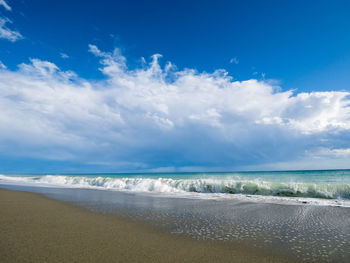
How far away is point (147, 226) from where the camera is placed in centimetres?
614

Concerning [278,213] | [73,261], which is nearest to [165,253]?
[73,261]

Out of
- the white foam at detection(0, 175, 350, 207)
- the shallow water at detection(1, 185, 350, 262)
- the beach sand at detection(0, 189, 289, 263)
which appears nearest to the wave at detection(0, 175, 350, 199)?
the white foam at detection(0, 175, 350, 207)

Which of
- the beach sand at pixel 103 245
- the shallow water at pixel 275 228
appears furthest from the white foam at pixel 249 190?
the beach sand at pixel 103 245

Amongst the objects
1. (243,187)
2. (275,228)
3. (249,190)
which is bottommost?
(275,228)

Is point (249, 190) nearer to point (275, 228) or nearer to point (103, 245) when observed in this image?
point (275, 228)

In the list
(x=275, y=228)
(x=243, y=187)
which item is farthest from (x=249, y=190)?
(x=275, y=228)

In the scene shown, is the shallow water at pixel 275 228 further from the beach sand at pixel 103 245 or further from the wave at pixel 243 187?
the wave at pixel 243 187

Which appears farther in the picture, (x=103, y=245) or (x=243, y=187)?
(x=243, y=187)

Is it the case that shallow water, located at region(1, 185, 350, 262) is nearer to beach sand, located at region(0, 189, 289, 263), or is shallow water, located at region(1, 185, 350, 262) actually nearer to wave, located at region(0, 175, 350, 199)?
beach sand, located at region(0, 189, 289, 263)

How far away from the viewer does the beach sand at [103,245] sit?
373 centimetres

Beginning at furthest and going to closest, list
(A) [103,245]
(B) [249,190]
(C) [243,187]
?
(C) [243,187] < (B) [249,190] < (A) [103,245]

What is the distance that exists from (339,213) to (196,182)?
37.7 feet

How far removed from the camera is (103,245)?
430 centimetres

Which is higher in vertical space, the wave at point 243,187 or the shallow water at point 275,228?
the wave at point 243,187
